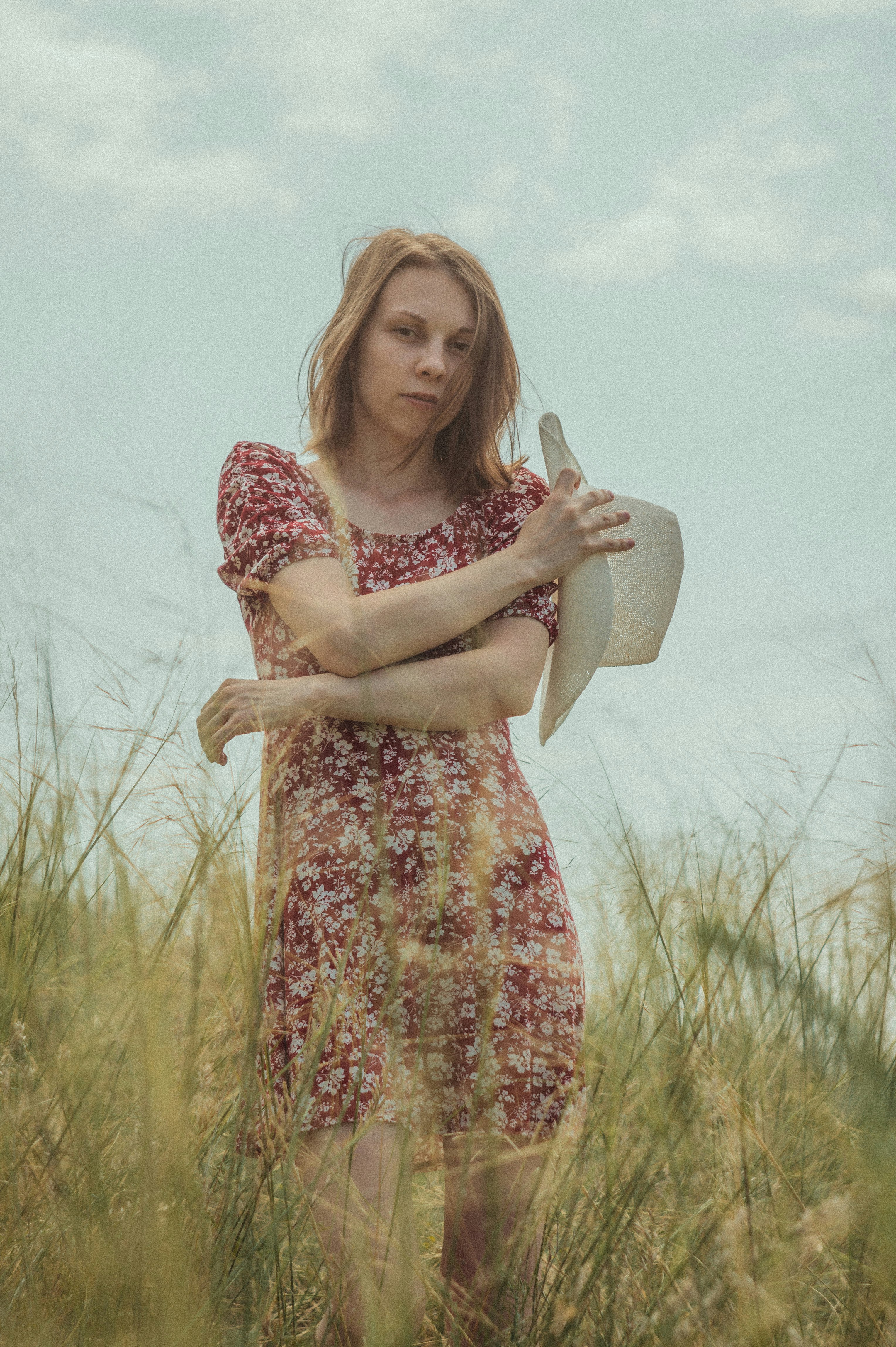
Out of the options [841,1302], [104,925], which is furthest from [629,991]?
[104,925]

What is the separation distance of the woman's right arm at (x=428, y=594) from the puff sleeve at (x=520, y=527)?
0.05 metres

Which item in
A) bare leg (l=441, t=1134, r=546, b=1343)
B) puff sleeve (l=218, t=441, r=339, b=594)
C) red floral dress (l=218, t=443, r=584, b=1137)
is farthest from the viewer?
puff sleeve (l=218, t=441, r=339, b=594)

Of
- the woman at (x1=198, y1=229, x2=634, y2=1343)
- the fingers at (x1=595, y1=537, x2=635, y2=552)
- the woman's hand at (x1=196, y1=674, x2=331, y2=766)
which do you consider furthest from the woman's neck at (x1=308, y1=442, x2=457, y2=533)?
the woman's hand at (x1=196, y1=674, x2=331, y2=766)

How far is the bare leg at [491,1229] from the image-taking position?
1.29m

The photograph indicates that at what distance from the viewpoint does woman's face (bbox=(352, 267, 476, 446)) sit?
7.11ft

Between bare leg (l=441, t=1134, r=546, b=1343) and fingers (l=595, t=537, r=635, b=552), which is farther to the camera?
fingers (l=595, t=537, r=635, b=552)

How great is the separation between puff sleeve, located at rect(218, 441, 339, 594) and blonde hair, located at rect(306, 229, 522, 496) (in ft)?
0.58

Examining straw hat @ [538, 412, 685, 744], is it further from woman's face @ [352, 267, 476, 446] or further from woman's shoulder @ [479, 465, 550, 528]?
woman's face @ [352, 267, 476, 446]

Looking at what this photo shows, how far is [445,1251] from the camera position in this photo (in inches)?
66.6

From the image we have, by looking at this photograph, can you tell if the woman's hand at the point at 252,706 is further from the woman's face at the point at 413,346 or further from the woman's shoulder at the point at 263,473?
the woman's face at the point at 413,346

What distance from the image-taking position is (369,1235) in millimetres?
1211

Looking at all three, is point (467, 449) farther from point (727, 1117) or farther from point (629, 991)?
point (727, 1117)

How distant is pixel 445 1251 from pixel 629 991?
0.58 metres

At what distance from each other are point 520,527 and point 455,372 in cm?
33
